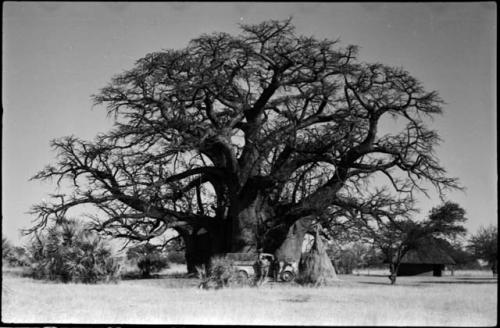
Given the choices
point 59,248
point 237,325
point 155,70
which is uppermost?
point 155,70

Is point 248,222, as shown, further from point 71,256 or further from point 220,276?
point 71,256

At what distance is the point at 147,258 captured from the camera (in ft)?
65.9

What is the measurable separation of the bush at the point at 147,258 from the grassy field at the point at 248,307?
191 inches

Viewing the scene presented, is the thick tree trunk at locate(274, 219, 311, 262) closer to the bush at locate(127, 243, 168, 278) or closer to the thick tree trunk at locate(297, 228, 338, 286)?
the thick tree trunk at locate(297, 228, 338, 286)

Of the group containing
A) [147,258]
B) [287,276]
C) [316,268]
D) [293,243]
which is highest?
[293,243]

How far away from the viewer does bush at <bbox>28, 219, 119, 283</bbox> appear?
14930 millimetres

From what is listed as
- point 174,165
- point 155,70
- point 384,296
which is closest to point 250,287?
point 384,296

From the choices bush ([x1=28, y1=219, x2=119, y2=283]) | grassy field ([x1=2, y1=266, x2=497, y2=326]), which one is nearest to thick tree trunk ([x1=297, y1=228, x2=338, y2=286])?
grassy field ([x1=2, y1=266, x2=497, y2=326])

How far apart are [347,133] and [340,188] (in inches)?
55.8

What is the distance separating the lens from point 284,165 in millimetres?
15906

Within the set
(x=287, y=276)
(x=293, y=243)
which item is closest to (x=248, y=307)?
(x=287, y=276)

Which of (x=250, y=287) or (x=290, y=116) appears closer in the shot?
(x=250, y=287)

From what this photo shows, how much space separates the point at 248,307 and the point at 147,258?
10577mm

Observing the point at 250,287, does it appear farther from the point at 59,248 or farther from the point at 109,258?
the point at 59,248
